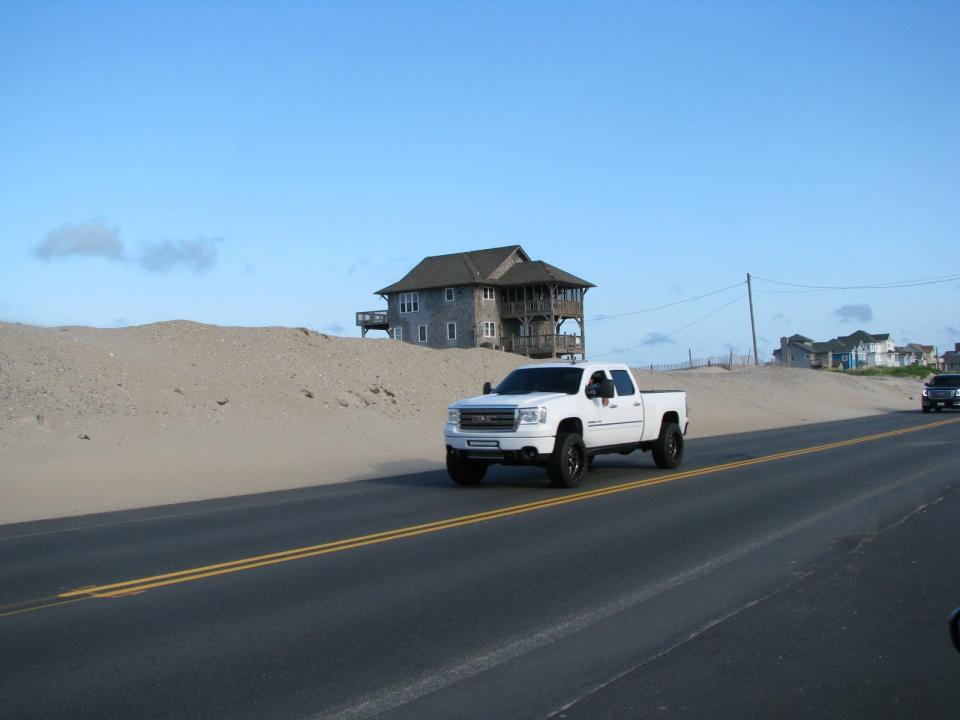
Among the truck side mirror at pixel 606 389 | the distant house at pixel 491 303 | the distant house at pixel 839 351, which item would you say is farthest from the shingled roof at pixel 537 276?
the distant house at pixel 839 351

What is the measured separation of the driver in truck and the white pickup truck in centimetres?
2

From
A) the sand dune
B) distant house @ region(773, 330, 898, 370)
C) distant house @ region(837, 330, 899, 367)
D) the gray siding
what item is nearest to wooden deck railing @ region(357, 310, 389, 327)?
the gray siding

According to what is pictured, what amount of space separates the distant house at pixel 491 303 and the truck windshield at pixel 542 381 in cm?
4626

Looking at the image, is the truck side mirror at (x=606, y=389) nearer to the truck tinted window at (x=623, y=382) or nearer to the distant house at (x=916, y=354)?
the truck tinted window at (x=623, y=382)

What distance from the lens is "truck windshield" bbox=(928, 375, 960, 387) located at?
46.7m

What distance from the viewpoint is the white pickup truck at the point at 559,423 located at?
1588 centimetres

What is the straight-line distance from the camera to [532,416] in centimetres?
1585

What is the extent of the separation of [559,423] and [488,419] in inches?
47.5

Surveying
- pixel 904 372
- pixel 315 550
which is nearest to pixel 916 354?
pixel 904 372

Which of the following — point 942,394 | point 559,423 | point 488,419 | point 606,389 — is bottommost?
point 942,394

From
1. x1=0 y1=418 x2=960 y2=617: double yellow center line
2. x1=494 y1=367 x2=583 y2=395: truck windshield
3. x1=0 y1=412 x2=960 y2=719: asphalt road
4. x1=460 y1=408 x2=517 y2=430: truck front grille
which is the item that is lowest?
x1=0 y1=412 x2=960 y2=719: asphalt road

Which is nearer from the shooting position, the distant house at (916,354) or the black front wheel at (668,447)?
the black front wheel at (668,447)

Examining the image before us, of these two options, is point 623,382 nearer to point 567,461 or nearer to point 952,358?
point 567,461

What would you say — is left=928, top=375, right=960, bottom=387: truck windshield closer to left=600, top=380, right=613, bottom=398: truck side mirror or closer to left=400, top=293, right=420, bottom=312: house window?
left=400, top=293, right=420, bottom=312: house window
